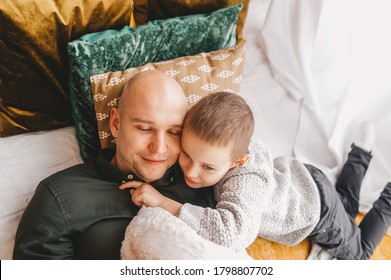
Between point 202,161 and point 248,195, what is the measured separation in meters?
0.18

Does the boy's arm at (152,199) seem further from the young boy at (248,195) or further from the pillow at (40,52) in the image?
the pillow at (40,52)

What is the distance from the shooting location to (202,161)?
117 centimetres

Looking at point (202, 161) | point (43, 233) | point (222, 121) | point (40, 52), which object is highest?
point (40, 52)

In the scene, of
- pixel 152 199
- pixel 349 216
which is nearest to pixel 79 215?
pixel 152 199

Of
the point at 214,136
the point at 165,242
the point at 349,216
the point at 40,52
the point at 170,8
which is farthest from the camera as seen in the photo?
the point at 349,216

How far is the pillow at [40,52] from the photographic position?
3.88 feet

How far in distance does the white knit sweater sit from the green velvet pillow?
446 mm

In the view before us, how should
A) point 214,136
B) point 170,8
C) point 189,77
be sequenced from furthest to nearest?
1. point 170,8
2. point 189,77
3. point 214,136

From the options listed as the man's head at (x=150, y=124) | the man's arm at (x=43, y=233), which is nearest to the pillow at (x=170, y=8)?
the man's head at (x=150, y=124)

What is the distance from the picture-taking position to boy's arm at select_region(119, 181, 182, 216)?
1168 mm

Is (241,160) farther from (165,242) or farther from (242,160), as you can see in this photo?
(165,242)

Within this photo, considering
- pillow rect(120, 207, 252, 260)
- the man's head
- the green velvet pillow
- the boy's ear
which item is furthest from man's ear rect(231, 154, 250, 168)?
the green velvet pillow

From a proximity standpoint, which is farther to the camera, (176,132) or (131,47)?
(131,47)
